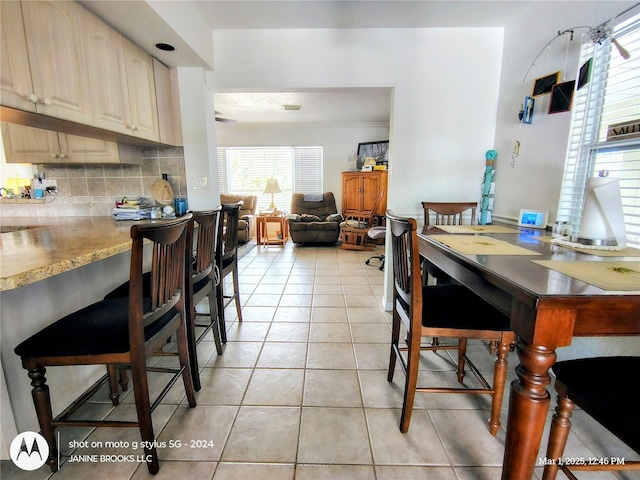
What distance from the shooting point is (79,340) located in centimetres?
99

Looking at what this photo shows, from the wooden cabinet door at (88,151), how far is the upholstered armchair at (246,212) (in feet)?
9.77

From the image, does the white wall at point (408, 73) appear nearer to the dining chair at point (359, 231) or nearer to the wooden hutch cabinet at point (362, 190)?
the dining chair at point (359, 231)

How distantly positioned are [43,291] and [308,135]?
5.32 metres

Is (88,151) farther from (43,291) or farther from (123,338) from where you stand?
(123,338)

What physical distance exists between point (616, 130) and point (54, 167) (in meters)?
3.86

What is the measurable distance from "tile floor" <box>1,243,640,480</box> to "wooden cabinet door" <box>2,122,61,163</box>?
5.91 feet

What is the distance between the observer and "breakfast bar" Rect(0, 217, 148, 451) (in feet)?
3.16

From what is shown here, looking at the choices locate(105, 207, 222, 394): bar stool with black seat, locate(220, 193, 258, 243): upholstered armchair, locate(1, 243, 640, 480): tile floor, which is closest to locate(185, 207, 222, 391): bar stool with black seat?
locate(105, 207, 222, 394): bar stool with black seat

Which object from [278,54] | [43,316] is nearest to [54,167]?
[43,316]

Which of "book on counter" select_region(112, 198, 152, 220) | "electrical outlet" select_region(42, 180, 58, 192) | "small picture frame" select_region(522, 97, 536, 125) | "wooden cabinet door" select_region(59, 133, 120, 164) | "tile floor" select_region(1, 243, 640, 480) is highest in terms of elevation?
"small picture frame" select_region(522, 97, 536, 125)

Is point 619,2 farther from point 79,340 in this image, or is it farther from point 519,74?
point 79,340

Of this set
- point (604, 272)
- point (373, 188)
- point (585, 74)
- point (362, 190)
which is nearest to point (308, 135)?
point (362, 190)

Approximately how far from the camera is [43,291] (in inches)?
48.7

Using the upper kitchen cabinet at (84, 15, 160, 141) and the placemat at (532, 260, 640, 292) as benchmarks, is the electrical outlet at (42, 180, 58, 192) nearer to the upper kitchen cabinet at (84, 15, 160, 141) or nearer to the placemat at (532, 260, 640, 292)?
the upper kitchen cabinet at (84, 15, 160, 141)
